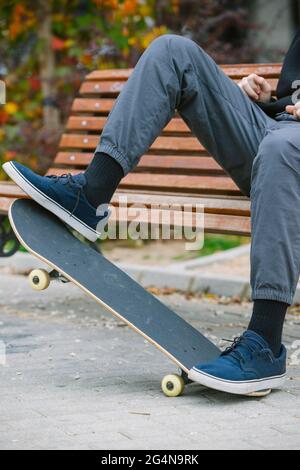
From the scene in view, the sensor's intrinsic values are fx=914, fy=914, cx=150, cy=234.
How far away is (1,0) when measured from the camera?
7.33 metres

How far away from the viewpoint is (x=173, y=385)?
277 cm

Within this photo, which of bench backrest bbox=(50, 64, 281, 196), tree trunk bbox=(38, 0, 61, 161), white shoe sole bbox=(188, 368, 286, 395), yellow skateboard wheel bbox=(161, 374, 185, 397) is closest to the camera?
white shoe sole bbox=(188, 368, 286, 395)

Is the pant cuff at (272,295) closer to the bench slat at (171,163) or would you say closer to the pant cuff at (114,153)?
the pant cuff at (114,153)

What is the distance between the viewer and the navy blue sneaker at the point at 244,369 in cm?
265

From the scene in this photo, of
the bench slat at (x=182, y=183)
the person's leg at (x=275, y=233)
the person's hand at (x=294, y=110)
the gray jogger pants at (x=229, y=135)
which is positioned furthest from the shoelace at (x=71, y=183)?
the bench slat at (x=182, y=183)

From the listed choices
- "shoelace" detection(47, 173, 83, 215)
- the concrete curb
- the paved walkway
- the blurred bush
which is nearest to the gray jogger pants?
"shoelace" detection(47, 173, 83, 215)

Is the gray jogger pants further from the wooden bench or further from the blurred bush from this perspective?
the blurred bush

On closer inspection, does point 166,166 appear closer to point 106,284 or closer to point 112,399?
point 106,284

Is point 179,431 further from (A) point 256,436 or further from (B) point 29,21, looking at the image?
(B) point 29,21

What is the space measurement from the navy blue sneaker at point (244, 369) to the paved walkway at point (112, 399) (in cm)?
6

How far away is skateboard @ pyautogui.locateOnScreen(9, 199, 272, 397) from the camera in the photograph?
2.83m

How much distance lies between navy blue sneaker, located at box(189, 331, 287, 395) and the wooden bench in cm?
65

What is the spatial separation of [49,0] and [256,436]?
5723 millimetres

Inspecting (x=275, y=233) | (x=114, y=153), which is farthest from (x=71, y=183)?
(x=275, y=233)
